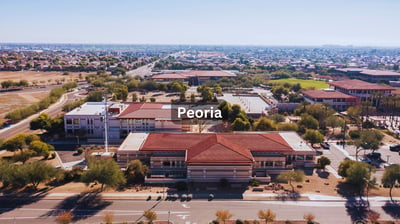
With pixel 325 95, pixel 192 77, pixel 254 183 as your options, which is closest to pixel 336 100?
pixel 325 95

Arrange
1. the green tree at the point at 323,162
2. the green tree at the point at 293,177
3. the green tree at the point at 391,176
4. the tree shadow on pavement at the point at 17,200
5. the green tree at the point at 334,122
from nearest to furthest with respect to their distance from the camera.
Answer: the tree shadow on pavement at the point at 17,200 → the green tree at the point at 391,176 → the green tree at the point at 293,177 → the green tree at the point at 323,162 → the green tree at the point at 334,122

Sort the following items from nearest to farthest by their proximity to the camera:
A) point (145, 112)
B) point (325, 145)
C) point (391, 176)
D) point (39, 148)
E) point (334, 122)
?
1. point (391, 176)
2. point (39, 148)
3. point (325, 145)
4. point (145, 112)
5. point (334, 122)

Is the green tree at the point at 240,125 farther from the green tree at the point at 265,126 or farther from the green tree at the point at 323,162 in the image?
the green tree at the point at 323,162

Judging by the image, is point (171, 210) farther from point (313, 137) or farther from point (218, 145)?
point (313, 137)

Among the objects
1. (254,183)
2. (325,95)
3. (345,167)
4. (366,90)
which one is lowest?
(254,183)

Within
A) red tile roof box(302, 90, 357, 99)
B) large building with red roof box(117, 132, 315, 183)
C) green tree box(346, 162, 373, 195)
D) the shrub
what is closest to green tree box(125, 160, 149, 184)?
large building with red roof box(117, 132, 315, 183)

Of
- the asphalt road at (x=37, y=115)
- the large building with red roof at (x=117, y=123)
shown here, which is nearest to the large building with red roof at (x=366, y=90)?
the large building with red roof at (x=117, y=123)
